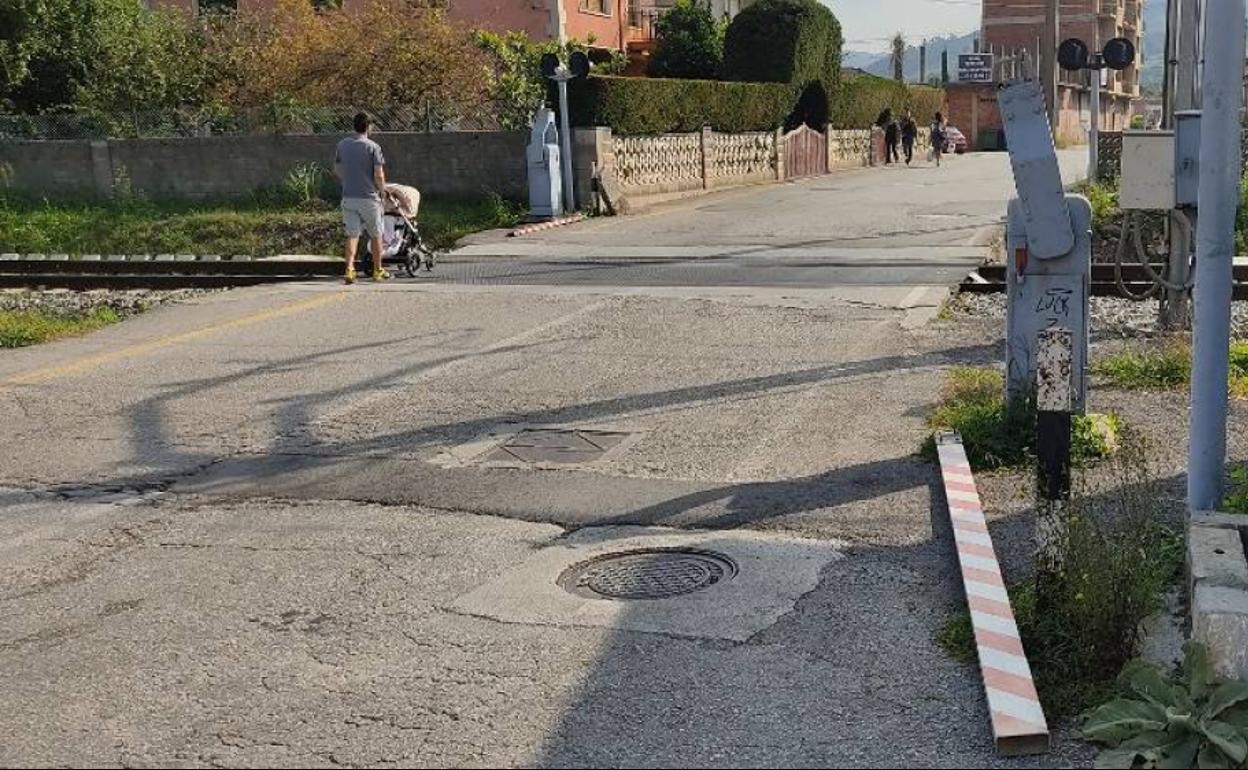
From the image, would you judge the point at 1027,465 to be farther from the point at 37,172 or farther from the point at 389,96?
the point at 37,172

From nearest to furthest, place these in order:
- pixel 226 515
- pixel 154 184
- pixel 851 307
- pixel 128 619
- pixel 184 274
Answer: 1. pixel 128 619
2. pixel 226 515
3. pixel 851 307
4. pixel 184 274
5. pixel 154 184

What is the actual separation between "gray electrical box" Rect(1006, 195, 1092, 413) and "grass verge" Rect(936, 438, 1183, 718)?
83.9 inches

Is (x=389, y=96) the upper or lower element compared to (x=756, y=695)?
upper

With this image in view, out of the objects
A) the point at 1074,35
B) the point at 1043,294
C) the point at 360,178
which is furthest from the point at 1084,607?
the point at 1074,35

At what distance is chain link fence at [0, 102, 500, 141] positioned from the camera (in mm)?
24672

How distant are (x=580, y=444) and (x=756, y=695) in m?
3.61

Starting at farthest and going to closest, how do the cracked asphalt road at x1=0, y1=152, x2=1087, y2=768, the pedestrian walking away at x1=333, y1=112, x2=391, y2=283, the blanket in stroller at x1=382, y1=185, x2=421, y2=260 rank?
the blanket in stroller at x1=382, y1=185, x2=421, y2=260 → the pedestrian walking away at x1=333, y1=112, x2=391, y2=283 → the cracked asphalt road at x1=0, y1=152, x2=1087, y2=768

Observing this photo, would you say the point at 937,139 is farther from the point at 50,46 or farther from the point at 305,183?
the point at 50,46

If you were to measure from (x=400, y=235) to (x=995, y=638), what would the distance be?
12.2 meters

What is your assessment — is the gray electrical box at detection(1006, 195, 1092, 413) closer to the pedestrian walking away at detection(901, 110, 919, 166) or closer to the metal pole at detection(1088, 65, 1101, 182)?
the metal pole at detection(1088, 65, 1101, 182)

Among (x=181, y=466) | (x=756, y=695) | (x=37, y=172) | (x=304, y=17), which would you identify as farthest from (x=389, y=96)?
(x=756, y=695)

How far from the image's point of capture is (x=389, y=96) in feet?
85.1

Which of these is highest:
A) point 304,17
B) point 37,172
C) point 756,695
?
point 304,17

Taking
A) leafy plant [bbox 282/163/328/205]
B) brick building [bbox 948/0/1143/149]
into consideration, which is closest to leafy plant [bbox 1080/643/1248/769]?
leafy plant [bbox 282/163/328/205]
